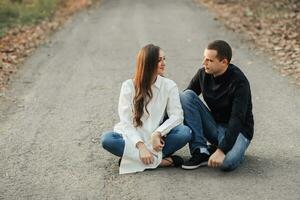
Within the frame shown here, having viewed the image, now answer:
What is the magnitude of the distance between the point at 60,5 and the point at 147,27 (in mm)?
5984

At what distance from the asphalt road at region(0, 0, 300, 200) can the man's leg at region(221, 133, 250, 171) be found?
8cm

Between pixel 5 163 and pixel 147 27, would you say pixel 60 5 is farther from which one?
pixel 5 163

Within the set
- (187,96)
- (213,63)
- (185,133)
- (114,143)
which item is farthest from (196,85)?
(114,143)

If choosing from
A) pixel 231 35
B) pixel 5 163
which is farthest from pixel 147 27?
pixel 5 163

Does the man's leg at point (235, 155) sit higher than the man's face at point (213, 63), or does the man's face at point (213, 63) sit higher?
the man's face at point (213, 63)

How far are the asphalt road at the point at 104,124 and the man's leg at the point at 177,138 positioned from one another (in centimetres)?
22

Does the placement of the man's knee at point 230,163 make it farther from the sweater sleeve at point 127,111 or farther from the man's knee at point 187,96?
the sweater sleeve at point 127,111

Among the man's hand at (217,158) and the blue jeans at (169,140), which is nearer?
the man's hand at (217,158)

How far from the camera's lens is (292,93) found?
868cm

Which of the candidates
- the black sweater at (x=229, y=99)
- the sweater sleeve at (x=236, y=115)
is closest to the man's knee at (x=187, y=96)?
the black sweater at (x=229, y=99)

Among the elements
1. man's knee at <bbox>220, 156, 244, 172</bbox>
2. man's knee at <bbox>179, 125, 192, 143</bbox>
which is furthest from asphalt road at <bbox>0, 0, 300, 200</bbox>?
man's knee at <bbox>179, 125, 192, 143</bbox>

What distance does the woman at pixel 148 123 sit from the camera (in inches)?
217

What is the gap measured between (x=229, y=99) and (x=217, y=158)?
612 mm

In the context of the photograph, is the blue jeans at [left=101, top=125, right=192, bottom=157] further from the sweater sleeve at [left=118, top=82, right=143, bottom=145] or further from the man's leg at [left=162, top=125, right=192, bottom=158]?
the sweater sleeve at [left=118, top=82, right=143, bottom=145]
